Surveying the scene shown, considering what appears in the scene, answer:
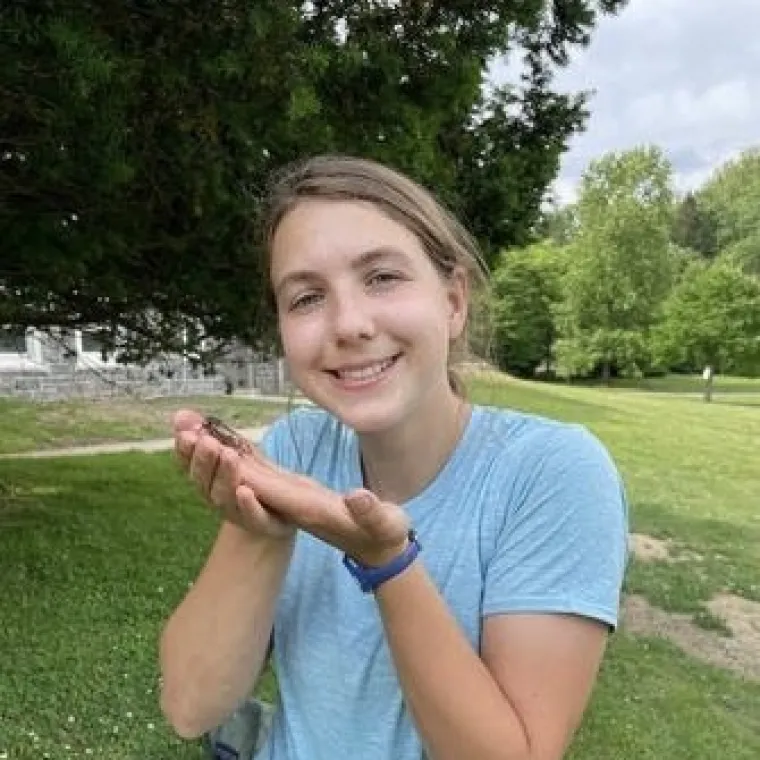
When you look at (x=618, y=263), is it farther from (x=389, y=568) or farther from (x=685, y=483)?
(x=389, y=568)

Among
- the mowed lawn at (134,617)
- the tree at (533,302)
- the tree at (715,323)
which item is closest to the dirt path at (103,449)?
the mowed lawn at (134,617)

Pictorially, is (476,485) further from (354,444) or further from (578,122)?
(578,122)

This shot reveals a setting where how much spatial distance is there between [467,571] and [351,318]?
1.20 feet

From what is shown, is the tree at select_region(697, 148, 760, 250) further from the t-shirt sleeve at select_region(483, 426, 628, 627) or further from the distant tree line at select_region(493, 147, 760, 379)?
the t-shirt sleeve at select_region(483, 426, 628, 627)

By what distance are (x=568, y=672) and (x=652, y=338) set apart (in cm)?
3907

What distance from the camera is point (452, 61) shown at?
14.9ft

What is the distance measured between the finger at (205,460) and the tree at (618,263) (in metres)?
39.7

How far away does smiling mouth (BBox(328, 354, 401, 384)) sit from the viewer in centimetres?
132

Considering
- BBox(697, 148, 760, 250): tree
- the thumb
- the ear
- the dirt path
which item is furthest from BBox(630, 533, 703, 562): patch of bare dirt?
BBox(697, 148, 760, 250): tree

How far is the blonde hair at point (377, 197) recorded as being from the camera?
138 centimetres

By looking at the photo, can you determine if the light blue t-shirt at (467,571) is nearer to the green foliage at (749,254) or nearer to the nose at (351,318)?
the nose at (351,318)

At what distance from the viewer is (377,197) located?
4.50 feet

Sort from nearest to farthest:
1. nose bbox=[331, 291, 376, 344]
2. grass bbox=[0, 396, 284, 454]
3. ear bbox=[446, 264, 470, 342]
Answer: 1. nose bbox=[331, 291, 376, 344]
2. ear bbox=[446, 264, 470, 342]
3. grass bbox=[0, 396, 284, 454]

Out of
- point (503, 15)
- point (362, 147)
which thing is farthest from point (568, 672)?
point (503, 15)
